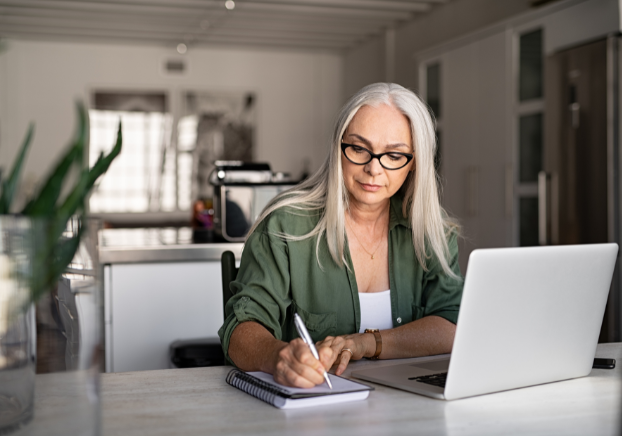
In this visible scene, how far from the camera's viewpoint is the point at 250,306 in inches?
55.9

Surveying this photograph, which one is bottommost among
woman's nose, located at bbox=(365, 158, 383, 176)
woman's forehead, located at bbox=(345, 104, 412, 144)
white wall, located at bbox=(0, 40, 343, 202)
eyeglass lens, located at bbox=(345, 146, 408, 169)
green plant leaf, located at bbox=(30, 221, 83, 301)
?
green plant leaf, located at bbox=(30, 221, 83, 301)

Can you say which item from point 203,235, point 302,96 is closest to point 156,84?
point 302,96

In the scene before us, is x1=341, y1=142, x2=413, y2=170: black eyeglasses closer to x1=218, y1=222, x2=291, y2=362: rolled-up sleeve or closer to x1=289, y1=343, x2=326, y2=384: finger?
x1=218, y1=222, x2=291, y2=362: rolled-up sleeve

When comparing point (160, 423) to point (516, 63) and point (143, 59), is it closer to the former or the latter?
point (516, 63)

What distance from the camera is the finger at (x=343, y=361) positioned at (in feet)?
3.98

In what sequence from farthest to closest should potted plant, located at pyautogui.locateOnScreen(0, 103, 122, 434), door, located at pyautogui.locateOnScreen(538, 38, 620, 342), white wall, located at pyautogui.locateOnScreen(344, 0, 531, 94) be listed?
white wall, located at pyautogui.locateOnScreen(344, 0, 531, 94) < door, located at pyautogui.locateOnScreen(538, 38, 620, 342) < potted plant, located at pyautogui.locateOnScreen(0, 103, 122, 434)

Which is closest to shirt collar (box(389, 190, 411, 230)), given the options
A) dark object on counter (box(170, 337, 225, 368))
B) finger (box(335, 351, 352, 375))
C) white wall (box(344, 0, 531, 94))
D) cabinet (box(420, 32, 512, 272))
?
finger (box(335, 351, 352, 375))

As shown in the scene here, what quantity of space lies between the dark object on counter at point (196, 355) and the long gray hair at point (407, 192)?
2.67 feet

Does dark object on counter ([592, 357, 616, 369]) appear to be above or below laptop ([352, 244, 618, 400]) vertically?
below

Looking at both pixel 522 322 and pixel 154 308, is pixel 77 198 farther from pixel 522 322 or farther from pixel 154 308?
pixel 154 308

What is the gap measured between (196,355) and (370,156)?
108cm

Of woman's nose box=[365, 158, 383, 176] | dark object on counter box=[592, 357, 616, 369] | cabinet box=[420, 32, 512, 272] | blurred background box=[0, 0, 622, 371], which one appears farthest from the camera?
cabinet box=[420, 32, 512, 272]

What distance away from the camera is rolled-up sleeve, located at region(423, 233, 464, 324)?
1.64 meters

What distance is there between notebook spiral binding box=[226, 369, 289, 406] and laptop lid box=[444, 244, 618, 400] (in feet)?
0.86
